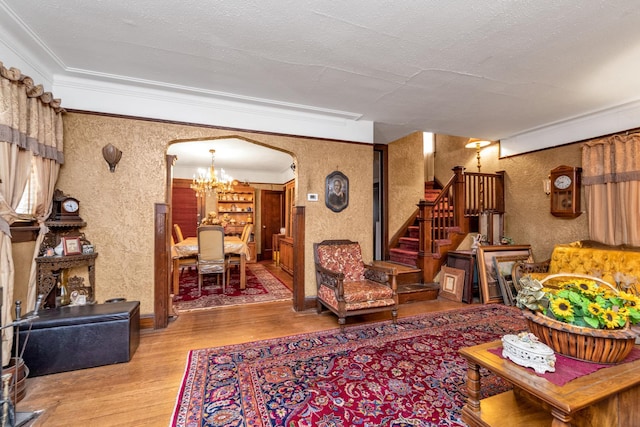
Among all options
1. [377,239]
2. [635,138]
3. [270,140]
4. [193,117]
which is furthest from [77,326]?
[635,138]

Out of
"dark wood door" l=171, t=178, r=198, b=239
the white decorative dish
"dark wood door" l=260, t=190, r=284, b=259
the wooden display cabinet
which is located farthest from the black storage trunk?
"dark wood door" l=260, t=190, r=284, b=259

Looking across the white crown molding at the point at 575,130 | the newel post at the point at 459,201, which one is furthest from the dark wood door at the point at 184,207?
the white crown molding at the point at 575,130

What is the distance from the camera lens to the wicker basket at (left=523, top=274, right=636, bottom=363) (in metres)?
1.40

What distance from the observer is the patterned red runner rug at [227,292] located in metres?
3.98

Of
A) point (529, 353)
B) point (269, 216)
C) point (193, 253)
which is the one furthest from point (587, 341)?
point (269, 216)

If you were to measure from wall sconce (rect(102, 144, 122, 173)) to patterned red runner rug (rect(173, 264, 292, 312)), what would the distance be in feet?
6.74

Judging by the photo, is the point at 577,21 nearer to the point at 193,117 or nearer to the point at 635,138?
the point at 635,138

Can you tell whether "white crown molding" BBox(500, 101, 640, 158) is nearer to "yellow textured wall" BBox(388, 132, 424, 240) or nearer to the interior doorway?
"yellow textured wall" BBox(388, 132, 424, 240)

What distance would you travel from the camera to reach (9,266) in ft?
6.66

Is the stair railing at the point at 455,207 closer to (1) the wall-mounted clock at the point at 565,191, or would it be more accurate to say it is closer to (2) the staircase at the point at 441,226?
(2) the staircase at the point at 441,226

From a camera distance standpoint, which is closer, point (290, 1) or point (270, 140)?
point (290, 1)

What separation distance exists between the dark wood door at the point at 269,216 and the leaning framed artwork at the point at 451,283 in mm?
5218

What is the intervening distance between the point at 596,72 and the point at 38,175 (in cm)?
564

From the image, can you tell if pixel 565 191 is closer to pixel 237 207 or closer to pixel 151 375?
pixel 151 375
